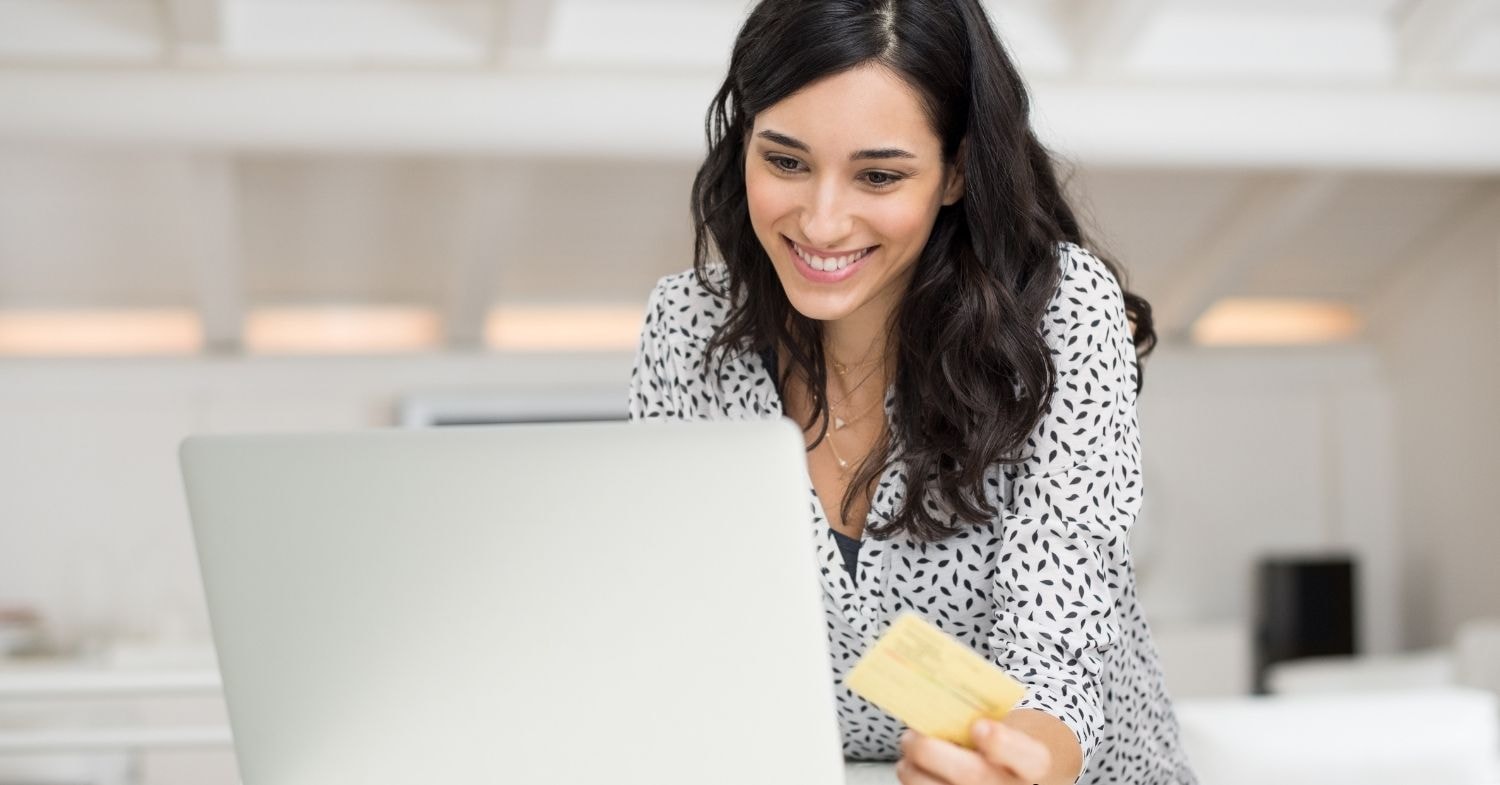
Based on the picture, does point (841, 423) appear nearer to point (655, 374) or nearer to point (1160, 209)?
point (655, 374)

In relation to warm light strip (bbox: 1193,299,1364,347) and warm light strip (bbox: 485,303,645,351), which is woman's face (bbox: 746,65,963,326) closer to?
warm light strip (bbox: 485,303,645,351)

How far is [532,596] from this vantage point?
861 mm

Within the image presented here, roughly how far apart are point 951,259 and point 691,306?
0.84ft

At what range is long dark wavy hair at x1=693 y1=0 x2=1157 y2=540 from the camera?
1.23 metres

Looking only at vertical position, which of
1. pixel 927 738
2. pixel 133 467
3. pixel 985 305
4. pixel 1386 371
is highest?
pixel 1386 371

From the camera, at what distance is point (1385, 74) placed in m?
4.66

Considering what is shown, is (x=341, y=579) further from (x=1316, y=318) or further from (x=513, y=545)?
(x=1316, y=318)

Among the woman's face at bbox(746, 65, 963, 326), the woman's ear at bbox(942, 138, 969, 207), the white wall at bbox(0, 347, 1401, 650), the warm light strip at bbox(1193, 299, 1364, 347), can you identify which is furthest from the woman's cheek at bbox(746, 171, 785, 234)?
the warm light strip at bbox(1193, 299, 1364, 347)

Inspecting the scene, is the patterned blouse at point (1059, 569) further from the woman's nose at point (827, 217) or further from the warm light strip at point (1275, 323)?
the warm light strip at point (1275, 323)

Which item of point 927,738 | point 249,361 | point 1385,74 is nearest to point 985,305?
point 927,738

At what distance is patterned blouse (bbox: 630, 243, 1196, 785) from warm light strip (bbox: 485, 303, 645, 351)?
4523 millimetres

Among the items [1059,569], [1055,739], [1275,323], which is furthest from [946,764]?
[1275,323]

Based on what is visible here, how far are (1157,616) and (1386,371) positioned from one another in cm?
151

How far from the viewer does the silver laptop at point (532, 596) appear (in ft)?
2.78
